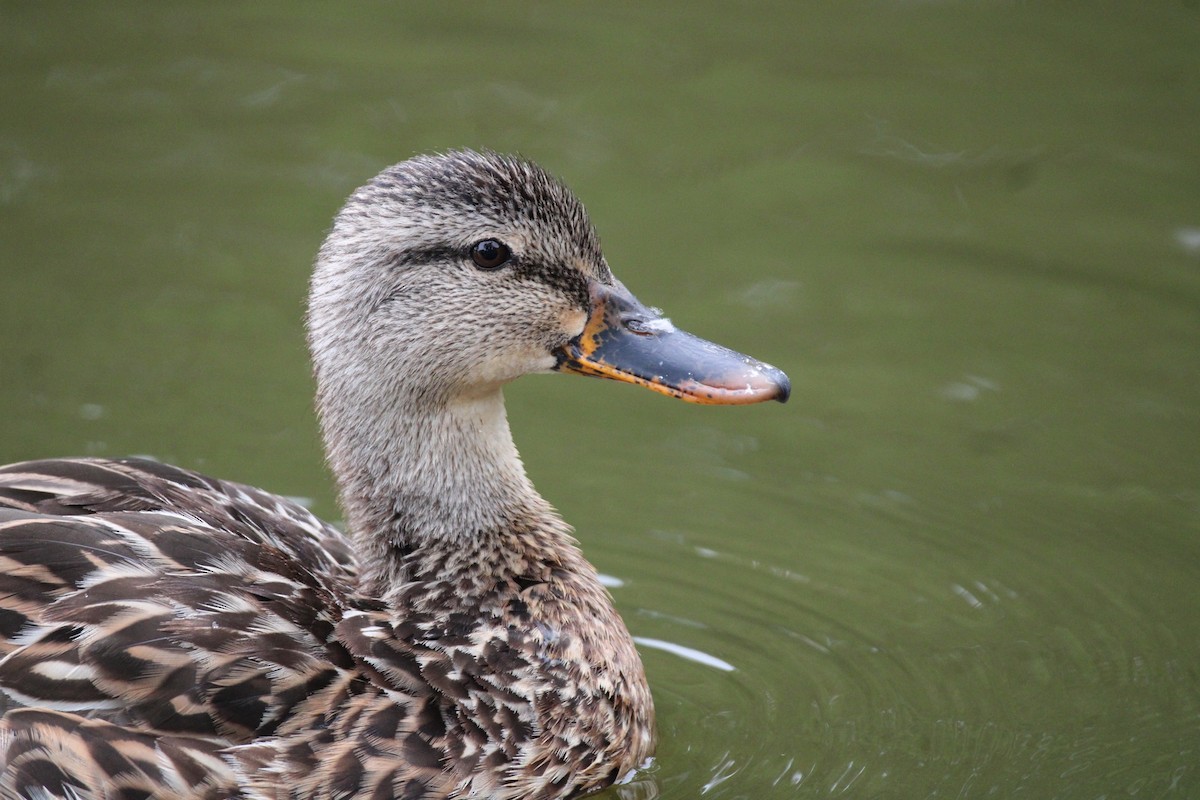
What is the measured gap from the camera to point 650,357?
5211 mm

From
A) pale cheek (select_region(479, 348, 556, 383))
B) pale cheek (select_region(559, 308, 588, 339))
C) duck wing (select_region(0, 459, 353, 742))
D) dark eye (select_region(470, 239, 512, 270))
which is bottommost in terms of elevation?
duck wing (select_region(0, 459, 353, 742))

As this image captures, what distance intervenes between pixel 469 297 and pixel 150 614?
1344 mm

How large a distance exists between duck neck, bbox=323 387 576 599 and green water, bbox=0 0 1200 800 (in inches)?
38.6

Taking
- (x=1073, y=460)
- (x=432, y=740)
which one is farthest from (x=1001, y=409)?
(x=432, y=740)

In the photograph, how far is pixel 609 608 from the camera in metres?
5.48

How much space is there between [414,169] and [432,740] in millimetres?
1716

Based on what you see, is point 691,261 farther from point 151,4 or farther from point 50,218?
point 151,4

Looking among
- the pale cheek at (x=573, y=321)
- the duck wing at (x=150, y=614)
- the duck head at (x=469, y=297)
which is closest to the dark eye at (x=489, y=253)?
the duck head at (x=469, y=297)

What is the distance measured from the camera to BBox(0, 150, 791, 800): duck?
456 cm

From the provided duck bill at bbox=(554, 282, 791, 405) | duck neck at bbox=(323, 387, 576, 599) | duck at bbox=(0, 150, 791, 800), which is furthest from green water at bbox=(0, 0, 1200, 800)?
duck bill at bbox=(554, 282, 791, 405)

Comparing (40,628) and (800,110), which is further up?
(800,110)

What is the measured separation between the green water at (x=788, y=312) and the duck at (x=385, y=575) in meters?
0.73

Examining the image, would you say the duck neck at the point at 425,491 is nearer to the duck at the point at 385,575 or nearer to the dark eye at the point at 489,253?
the duck at the point at 385,575

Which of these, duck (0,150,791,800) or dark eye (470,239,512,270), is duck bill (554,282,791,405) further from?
dark eye (470,239,512,270)
